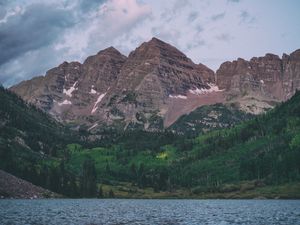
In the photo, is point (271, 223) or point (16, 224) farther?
point (271, 223)

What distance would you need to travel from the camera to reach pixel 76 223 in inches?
4186

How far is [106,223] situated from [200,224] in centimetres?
1963

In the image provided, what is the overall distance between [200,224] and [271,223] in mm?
14700

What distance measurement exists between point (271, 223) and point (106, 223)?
112 feet

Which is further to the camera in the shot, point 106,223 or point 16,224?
point 106,223

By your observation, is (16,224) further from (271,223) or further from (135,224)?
(271,223)

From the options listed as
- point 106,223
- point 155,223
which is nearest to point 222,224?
point 155,223

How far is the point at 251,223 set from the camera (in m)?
107

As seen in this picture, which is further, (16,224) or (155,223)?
(155,223)

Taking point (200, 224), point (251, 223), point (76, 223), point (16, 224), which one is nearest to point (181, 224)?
point (200, 224)

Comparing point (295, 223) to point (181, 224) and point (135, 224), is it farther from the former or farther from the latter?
point (135, 224)

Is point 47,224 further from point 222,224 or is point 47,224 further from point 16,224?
point 222,224

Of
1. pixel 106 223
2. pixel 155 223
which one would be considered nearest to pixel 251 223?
pixel 155 223

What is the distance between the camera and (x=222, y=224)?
345ft
